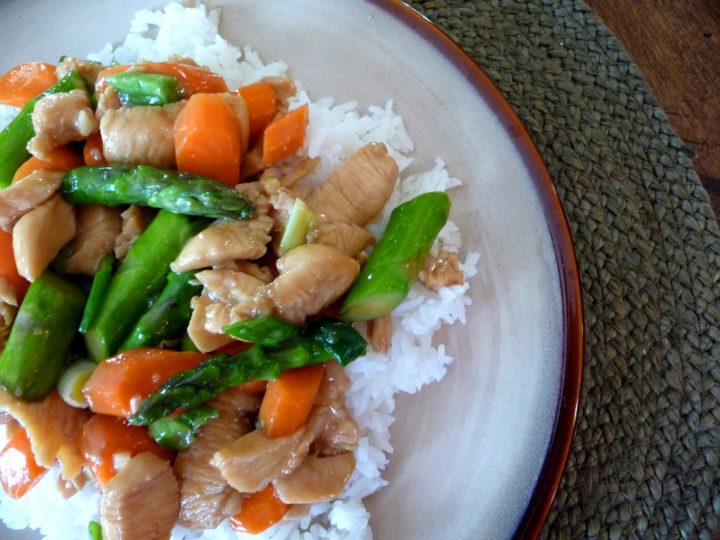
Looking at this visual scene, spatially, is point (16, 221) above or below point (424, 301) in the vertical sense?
above

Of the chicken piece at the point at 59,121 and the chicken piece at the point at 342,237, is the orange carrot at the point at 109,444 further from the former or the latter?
the chicken piece at the point at 59,121

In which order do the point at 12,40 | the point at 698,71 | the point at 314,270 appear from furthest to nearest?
1. the point at 698,71
2. the point at 12,40
3. the point at 314,270

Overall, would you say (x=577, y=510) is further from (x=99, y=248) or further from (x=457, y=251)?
(x=99, y=248)

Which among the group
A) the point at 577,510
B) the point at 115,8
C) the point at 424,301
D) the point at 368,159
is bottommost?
the point at 577,510

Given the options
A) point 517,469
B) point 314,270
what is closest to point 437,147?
point 314,270

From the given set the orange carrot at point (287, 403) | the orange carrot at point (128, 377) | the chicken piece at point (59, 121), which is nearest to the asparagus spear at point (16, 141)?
the chicken piece at point (59, 121)

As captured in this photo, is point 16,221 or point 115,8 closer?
point 16,221

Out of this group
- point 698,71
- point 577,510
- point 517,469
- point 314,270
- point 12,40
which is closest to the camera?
point 314,270
